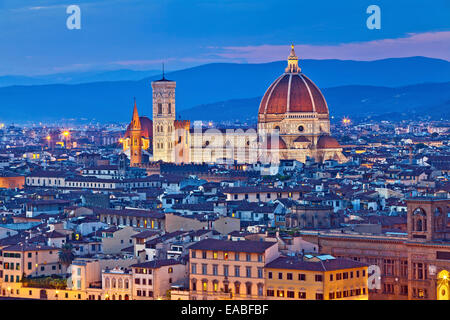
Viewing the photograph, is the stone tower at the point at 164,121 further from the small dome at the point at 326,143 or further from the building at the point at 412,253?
the building at the point at 412,253

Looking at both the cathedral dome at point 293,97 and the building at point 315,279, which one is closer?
the building at point 315,279

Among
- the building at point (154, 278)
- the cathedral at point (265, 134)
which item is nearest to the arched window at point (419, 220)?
the building at point (154, 278)

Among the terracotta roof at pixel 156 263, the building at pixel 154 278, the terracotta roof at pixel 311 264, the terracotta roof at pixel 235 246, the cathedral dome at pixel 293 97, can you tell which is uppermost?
the cathedral dome at pixel 293 97

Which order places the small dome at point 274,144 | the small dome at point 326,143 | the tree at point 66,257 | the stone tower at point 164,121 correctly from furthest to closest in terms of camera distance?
the stone tower at point 164,121 → the small dome at point 326,143 → the small dome at point 274,144 → the tree at point 66,257

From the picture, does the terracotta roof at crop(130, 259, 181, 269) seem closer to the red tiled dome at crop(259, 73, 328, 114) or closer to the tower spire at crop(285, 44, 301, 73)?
the red tiled dome at crop(259, 73, 328, 114)

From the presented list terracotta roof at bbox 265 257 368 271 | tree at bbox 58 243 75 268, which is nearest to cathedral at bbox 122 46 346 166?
tree at bbox 58 243 75 268
